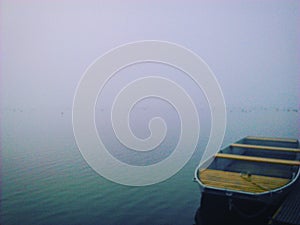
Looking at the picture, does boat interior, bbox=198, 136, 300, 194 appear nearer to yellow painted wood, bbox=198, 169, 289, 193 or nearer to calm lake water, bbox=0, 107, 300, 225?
yellow painted wood, bbox=198, 169, 289, 193

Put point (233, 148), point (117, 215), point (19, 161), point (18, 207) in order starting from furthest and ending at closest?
1. point (19, 161)
2. point (233, 148)
3. point (18, 207)
4. point (117, 215)

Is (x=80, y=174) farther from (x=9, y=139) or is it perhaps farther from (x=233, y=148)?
(x=9, y=139)

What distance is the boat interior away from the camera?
457 cm

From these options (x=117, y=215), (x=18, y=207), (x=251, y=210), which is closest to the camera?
(x=251, y=210)

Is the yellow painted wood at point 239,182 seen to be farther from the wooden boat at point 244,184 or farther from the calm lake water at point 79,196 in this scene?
the calm lake water at point 79,196

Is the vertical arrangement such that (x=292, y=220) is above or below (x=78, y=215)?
above

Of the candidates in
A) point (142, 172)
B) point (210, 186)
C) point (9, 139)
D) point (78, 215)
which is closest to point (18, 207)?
point (78, 215)

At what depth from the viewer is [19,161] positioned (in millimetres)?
8555

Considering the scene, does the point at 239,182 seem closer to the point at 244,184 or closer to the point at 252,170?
the point at 244,184

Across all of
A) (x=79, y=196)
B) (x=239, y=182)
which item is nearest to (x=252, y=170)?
(x=239, y=182)

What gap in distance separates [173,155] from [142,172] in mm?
1797

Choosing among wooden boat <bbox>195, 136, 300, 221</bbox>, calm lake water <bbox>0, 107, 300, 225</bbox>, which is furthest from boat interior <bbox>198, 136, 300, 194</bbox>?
calm lake water <bbox>0, 107, 300, 225</bbox>

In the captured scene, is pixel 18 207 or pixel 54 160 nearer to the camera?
pixel 18 207

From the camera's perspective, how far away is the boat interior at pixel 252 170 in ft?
15.0
